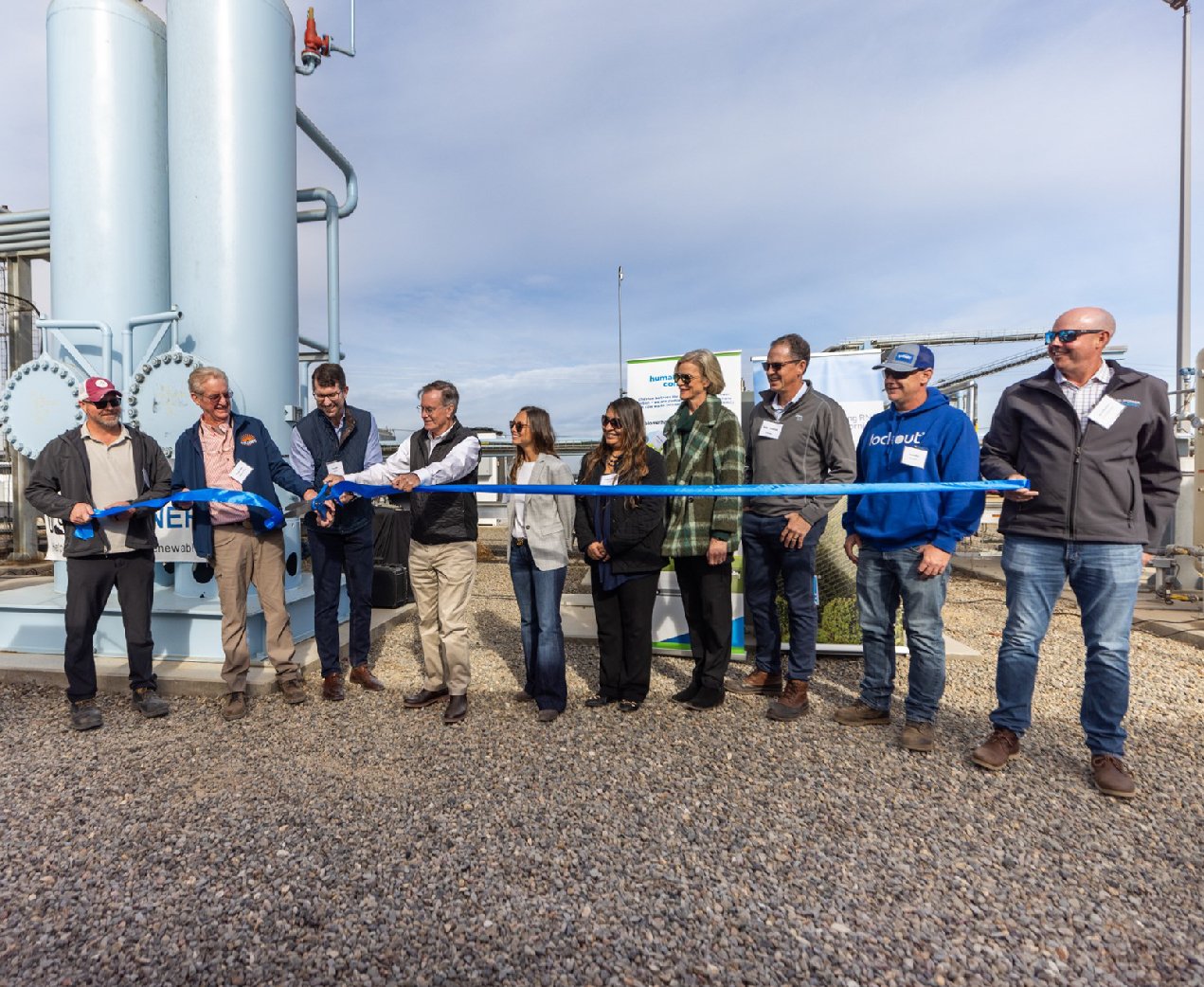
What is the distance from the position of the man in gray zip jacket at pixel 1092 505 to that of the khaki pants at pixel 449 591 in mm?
2696

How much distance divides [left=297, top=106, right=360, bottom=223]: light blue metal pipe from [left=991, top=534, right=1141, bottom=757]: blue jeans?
594 cm

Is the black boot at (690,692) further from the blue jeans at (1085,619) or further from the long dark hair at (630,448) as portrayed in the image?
the blue jeans at (1085,619)

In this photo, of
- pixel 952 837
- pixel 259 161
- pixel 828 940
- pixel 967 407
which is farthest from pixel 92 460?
pixel 967 407

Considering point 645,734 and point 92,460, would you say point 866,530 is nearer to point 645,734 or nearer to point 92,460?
point 645,734

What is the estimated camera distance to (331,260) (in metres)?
5.83

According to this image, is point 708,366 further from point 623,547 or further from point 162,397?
point 162,397

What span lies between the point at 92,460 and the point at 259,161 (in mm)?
2604

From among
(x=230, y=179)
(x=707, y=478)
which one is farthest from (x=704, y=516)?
(x=230, y=179)

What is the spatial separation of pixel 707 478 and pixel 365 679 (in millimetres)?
2571

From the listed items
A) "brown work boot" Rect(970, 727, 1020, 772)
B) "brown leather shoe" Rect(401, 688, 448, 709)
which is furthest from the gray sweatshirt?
"brown leather shoe" Rect(401, 688, 448, 709)

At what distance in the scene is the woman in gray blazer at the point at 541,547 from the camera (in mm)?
3779

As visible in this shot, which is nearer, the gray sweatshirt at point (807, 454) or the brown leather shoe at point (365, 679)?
the gray sweatshirt at point (807, 454)

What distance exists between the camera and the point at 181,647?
4754 mm

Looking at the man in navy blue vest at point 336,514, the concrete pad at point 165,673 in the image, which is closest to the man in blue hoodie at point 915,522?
the man in navy blue vest at point 336,514
